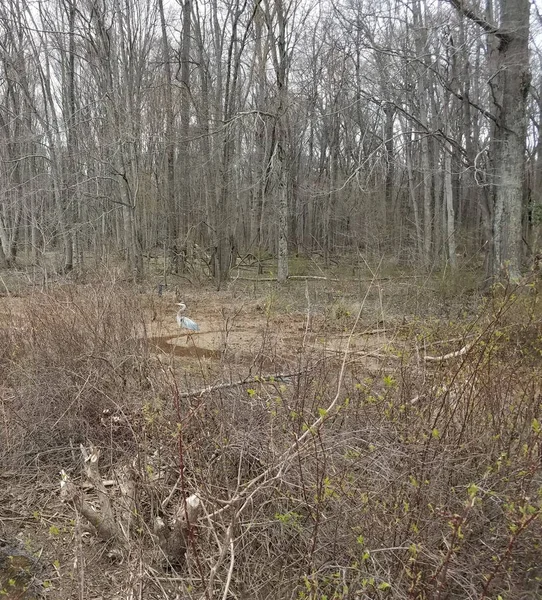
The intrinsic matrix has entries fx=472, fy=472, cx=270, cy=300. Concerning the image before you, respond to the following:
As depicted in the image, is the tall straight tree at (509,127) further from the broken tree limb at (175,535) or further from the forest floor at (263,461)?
the broken tree limb at (175,535)

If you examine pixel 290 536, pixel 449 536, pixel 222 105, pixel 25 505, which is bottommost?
pixel 25 505

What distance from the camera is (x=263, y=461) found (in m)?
2.81

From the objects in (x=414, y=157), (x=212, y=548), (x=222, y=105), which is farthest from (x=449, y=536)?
(x=414, y=157)

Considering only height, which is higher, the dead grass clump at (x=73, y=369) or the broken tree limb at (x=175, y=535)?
the dead grass clump at (x=73, y=369)

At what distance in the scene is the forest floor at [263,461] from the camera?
2.14m

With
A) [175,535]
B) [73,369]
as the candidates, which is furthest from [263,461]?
[73,369]

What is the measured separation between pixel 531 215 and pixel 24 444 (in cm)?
1669

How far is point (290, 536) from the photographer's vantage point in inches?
99.0

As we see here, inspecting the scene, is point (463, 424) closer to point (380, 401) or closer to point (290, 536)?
point (380, 401)

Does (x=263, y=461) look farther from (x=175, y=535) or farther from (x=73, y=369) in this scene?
(x=73, y=369)

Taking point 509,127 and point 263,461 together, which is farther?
point 509,127

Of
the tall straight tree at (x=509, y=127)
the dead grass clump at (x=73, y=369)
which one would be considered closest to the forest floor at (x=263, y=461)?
the dead grass clump at (x=73, y=369)

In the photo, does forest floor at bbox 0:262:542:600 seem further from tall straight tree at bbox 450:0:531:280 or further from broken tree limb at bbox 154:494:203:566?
tall straight tree at bbox 450:0:531:280

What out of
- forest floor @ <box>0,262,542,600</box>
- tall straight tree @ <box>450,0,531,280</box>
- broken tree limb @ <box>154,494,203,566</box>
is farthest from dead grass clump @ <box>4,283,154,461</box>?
tall straight tree @ <box>450,0,531,280</box>
